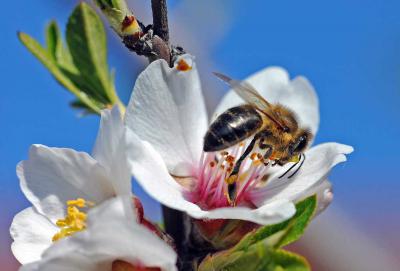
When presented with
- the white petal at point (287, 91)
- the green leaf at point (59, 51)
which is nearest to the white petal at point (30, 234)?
the green leaf at point (59, 51)

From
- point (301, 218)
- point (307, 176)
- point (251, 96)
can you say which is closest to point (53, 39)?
point (251, 96)

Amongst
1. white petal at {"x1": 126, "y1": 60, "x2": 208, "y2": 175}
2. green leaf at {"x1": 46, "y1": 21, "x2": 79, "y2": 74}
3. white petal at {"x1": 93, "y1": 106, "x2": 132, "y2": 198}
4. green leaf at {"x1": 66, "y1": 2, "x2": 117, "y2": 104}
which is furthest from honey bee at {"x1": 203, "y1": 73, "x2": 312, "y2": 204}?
green leaf at {"x1": 46, "y1": 21, "x2": 79, "y2": 74}

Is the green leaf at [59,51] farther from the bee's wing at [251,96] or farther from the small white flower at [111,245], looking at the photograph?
the small white flower at [111,245]

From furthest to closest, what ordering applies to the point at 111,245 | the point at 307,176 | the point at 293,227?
1. the point at 307,176
2. the point at 293,227
3. the point at 111,245

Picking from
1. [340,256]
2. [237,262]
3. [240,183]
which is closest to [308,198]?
[237,262]

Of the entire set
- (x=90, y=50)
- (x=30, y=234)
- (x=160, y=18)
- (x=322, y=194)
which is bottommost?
(x=30, y=234)

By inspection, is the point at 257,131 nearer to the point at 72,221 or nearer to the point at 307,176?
the point at 307,176

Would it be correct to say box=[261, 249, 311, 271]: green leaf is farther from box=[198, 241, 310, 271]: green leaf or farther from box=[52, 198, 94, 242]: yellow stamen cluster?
box=[52, 198, 94, 242]: yellow stamen cluster

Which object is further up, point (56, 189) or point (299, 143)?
point (299, 143)
